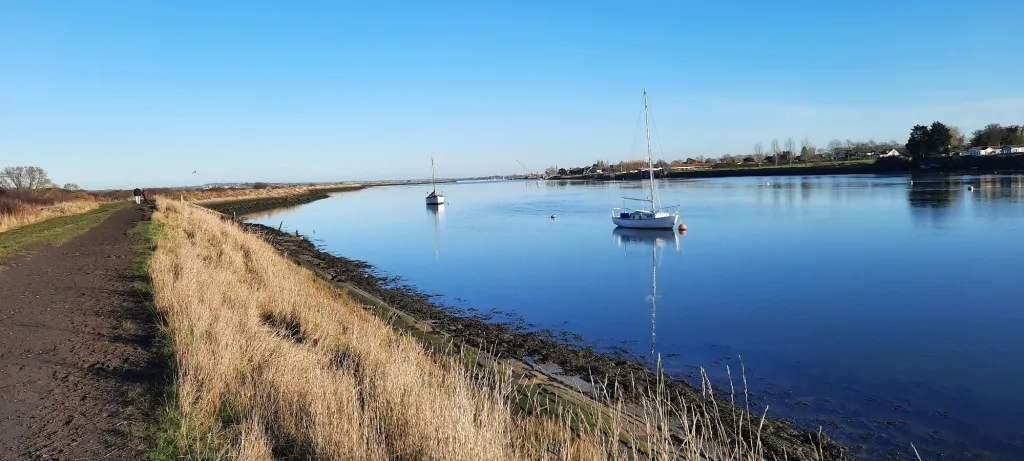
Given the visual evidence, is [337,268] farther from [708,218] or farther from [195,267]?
[708,218]

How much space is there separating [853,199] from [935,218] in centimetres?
1691

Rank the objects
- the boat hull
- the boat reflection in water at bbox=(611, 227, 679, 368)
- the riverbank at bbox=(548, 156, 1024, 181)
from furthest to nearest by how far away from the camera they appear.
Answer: the riverbank at bbox=(548, 156, 1024, 181)
the boat hull
the boat reflection in water at bbox=(611, 227, 679, 368)

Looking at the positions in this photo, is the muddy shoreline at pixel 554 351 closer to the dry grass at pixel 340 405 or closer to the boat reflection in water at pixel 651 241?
the dry grass at pixel 340 405

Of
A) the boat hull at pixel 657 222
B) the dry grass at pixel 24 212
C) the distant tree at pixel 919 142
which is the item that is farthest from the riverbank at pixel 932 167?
the dry grass at pixel 24 212

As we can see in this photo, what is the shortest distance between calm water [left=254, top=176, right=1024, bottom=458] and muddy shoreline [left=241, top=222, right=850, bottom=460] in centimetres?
60

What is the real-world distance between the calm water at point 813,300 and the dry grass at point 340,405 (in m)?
2.99

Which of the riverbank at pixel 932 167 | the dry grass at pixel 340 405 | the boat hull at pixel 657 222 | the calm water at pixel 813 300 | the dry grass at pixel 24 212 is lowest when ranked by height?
the calm water at pixel 813 300

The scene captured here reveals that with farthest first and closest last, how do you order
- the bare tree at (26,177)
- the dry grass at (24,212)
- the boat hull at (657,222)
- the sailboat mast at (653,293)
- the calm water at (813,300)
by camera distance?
the bare tree at (26,177) < the boat hull at (657,222) < the dry grass at (24,212) < the sailboat mast at (653,293) < the calm water at (813,300)

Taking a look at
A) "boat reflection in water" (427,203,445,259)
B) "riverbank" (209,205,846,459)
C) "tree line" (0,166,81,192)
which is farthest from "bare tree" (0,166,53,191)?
"riverbank" (209,205,846,459)

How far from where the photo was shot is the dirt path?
4738 millimetres

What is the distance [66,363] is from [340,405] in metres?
3.68

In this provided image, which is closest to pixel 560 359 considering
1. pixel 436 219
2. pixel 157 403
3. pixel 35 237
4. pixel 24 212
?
pixel 157 403

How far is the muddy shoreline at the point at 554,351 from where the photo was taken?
25.7 feet

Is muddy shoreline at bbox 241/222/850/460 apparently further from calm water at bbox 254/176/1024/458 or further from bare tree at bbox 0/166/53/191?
bare tree at bbox 0/166/53/191
